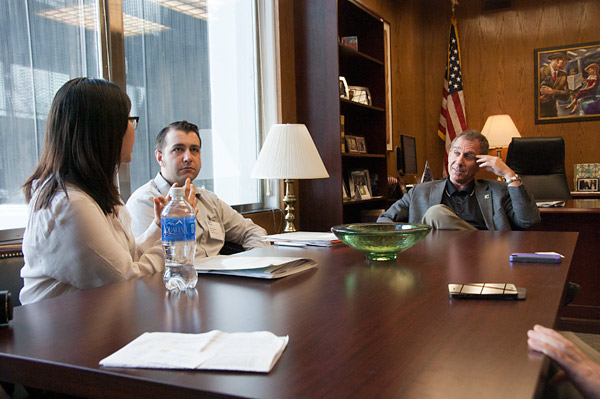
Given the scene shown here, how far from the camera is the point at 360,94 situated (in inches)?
175

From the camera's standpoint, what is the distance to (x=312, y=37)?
3928mm

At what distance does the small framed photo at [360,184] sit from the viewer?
169 inches

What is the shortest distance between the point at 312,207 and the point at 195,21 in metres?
1.54

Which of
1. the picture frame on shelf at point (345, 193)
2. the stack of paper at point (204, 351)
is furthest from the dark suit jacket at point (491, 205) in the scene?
the stack of paper at point (204, 351)

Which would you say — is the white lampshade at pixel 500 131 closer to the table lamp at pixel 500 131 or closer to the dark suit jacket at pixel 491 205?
the table lamp at pixel 500 131

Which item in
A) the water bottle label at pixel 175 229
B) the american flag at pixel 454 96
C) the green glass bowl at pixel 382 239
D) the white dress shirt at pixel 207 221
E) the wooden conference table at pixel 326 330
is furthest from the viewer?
the american flag at pixel 454 96

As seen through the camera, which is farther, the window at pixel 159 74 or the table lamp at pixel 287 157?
the table lamp at pixel 287 157

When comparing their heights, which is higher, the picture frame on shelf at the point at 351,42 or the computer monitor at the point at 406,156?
the picture frame on shelf at the point at 351,42

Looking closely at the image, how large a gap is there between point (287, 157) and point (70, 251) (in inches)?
69.3

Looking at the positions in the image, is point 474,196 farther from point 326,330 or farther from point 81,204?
point 326,330

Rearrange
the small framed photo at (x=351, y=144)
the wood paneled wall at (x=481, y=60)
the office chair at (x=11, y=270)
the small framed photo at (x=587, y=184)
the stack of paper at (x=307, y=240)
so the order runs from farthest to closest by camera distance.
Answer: the wood paneled wall at (x=481, y=60) < the small framed photo at (x=587, y=184) < the small framed photo at (x=351, y=144) < the stack of paper at (x=307, y=240) < the office chair at (x=11, y=270)

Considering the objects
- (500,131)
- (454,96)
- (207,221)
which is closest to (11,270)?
(207,221)

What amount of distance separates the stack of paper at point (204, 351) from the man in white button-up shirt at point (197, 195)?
1.61 metres

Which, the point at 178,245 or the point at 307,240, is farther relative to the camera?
the point at 307,240
